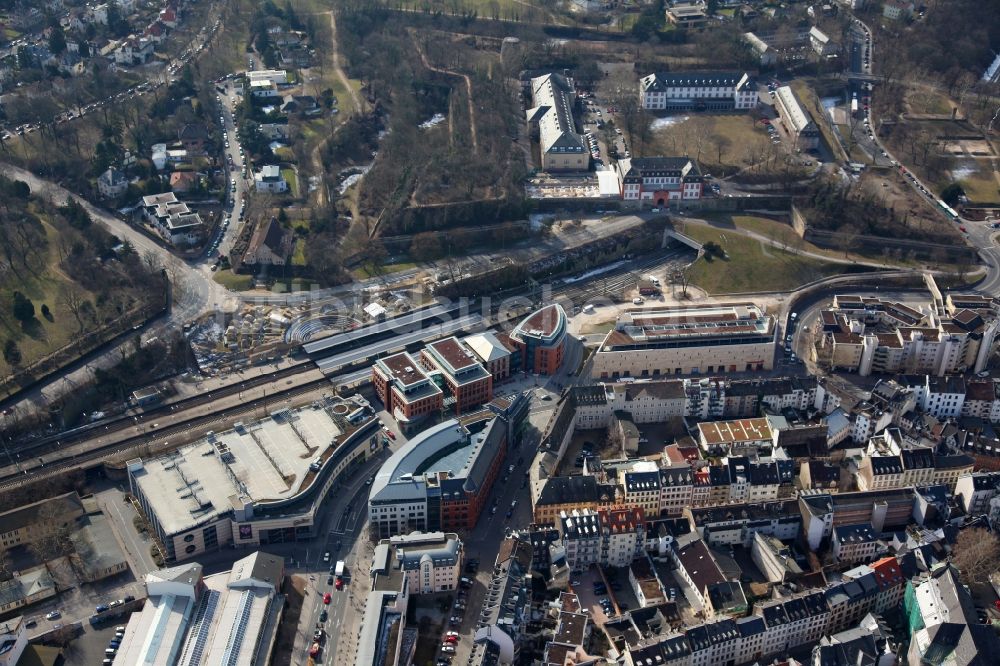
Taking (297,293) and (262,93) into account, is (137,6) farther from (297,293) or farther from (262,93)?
(297,293)

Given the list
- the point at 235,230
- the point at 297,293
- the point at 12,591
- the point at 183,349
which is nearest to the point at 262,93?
the point at 235,230

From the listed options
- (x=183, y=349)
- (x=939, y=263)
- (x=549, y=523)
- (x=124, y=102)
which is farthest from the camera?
(x=124, y=102)

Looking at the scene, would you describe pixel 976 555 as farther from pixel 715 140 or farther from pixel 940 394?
pixel 715 140

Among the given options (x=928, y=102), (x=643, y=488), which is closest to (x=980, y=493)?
(x=643, y=488)

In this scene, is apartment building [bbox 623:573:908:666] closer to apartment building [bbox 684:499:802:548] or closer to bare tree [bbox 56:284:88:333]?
apartment building [bbox 684:499:802:548]

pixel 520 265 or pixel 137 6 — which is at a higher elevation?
pixel 137 6

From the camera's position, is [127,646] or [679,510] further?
[679,510]

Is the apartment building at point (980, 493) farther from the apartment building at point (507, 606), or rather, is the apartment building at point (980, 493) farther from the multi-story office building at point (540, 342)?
the multi-story office building at point (540, 342)
